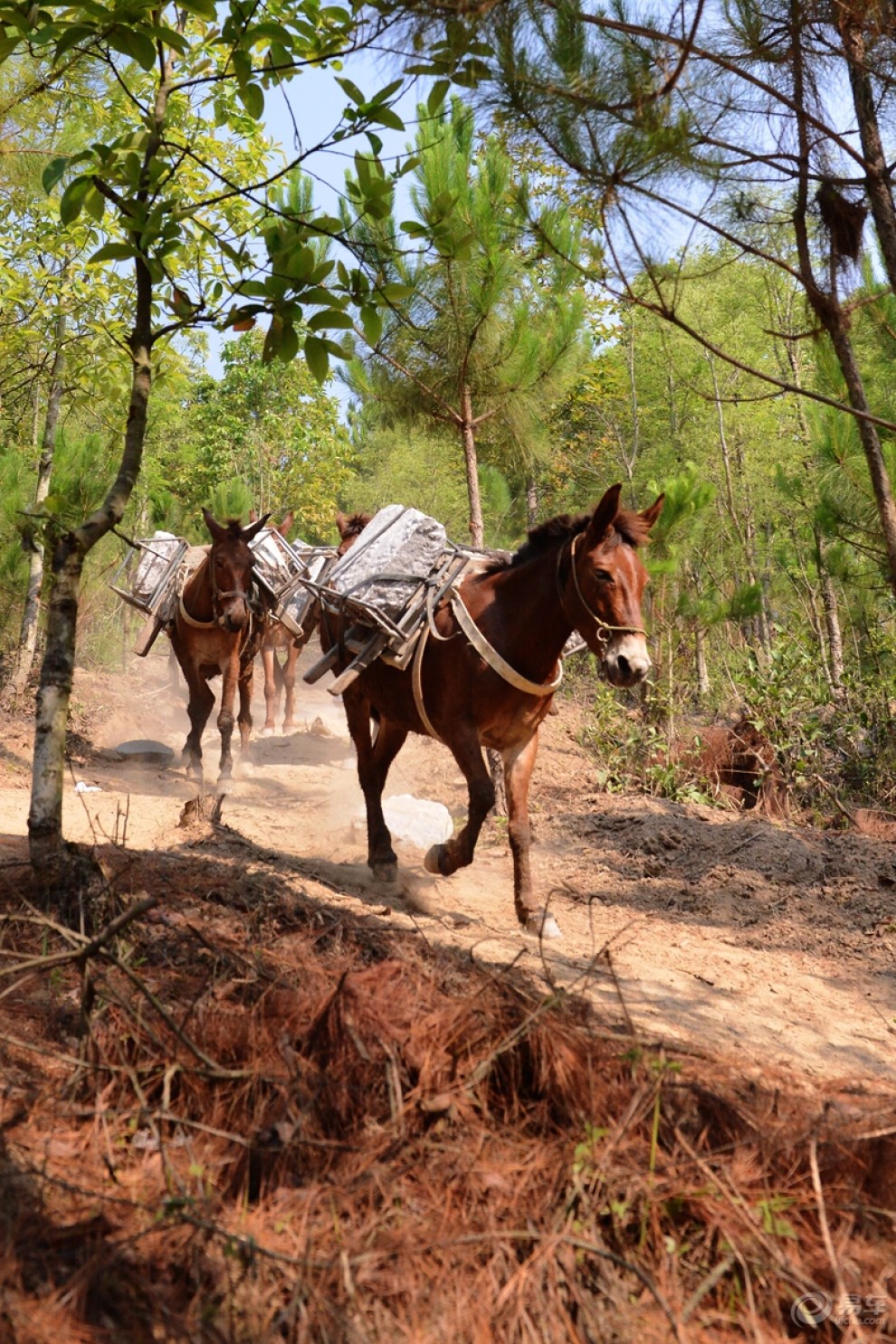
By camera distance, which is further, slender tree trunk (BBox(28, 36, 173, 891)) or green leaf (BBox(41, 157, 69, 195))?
slender tree trunk (BBox(28, 36, 173, 891))

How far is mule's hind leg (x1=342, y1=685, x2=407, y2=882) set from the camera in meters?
7.10

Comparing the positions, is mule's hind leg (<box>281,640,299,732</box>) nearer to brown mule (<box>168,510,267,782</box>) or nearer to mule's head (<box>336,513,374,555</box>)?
brown mule (<box>168,510,267,782</box>)

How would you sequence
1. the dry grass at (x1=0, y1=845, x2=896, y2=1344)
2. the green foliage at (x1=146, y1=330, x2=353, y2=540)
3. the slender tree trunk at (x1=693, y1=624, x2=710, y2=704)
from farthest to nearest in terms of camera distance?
the green foliage at (x1=146, y1=330, x2=353, y2=540) → the slender tree trunk at (x1=693, y1=624, x2=710, y2=704) → the dry grass at (x1=0, y1=845, x2=896, y2=1344)

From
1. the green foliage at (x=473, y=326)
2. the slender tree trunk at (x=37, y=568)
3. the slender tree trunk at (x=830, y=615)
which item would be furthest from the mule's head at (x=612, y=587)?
the slender tree trunk at (x=37, y=568)

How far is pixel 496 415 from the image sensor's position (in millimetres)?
11016

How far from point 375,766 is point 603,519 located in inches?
106

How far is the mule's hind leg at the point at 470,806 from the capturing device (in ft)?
19.9

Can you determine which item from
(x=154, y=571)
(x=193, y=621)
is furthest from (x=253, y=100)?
(x=154, y=571)

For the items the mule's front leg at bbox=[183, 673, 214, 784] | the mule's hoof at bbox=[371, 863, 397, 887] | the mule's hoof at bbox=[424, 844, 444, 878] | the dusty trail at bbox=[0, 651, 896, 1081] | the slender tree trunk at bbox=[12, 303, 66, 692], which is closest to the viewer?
the dusty trail at bbox=[0, 651, 896, 1081]

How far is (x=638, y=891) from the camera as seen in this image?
7152 millimetres

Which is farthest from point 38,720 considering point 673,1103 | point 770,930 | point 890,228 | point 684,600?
point 684,600

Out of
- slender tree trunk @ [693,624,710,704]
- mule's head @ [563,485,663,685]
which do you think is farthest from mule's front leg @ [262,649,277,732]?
mule's head @ [563,485,663,685]

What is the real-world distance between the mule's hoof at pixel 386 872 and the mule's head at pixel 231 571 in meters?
3.82

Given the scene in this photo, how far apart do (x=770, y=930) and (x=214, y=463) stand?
21755 mm
